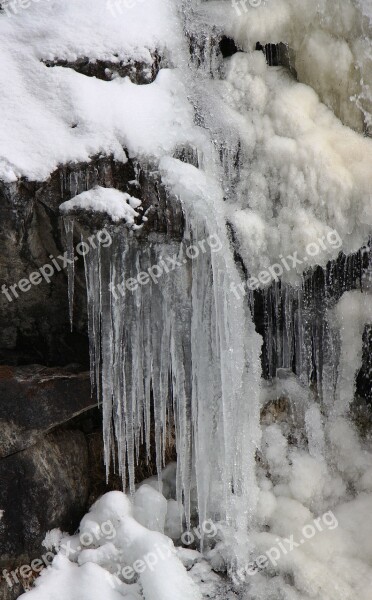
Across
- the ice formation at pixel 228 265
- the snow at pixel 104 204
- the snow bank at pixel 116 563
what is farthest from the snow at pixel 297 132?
the snow bank at pixel 116 563

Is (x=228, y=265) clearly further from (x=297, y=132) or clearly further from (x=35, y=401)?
(x=35, y=401)

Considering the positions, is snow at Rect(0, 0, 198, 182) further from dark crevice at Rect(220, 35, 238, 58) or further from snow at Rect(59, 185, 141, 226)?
dark crevice at Rect(220, 35, 238, 58)

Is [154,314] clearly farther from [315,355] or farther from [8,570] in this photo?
[8,570]

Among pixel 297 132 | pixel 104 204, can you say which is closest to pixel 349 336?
pixel 297 132

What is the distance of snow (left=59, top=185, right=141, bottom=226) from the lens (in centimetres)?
394

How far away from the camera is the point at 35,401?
14.7 ft

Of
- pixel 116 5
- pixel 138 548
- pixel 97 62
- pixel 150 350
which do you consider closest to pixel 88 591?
pixel 138 548

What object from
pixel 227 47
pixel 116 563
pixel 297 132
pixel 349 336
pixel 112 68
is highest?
pixel 227 47

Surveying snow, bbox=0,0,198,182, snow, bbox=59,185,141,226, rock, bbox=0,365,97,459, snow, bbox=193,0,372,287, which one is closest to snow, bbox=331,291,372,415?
snow, bbox=193,0,372,287

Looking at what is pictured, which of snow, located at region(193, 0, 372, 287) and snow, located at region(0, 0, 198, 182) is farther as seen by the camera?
snow, located at region(193, 0, 372, 287)

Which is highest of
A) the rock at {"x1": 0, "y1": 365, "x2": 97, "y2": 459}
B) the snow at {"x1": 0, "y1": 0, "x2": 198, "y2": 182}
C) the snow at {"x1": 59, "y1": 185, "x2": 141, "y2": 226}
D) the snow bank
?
the snow at {"x1": 0, "y1": 0, "x2": 198, "y2": 182}

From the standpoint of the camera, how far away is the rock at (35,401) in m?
4.41

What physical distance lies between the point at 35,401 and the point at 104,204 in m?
1.46

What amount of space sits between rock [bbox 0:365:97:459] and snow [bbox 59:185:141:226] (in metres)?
1.22
